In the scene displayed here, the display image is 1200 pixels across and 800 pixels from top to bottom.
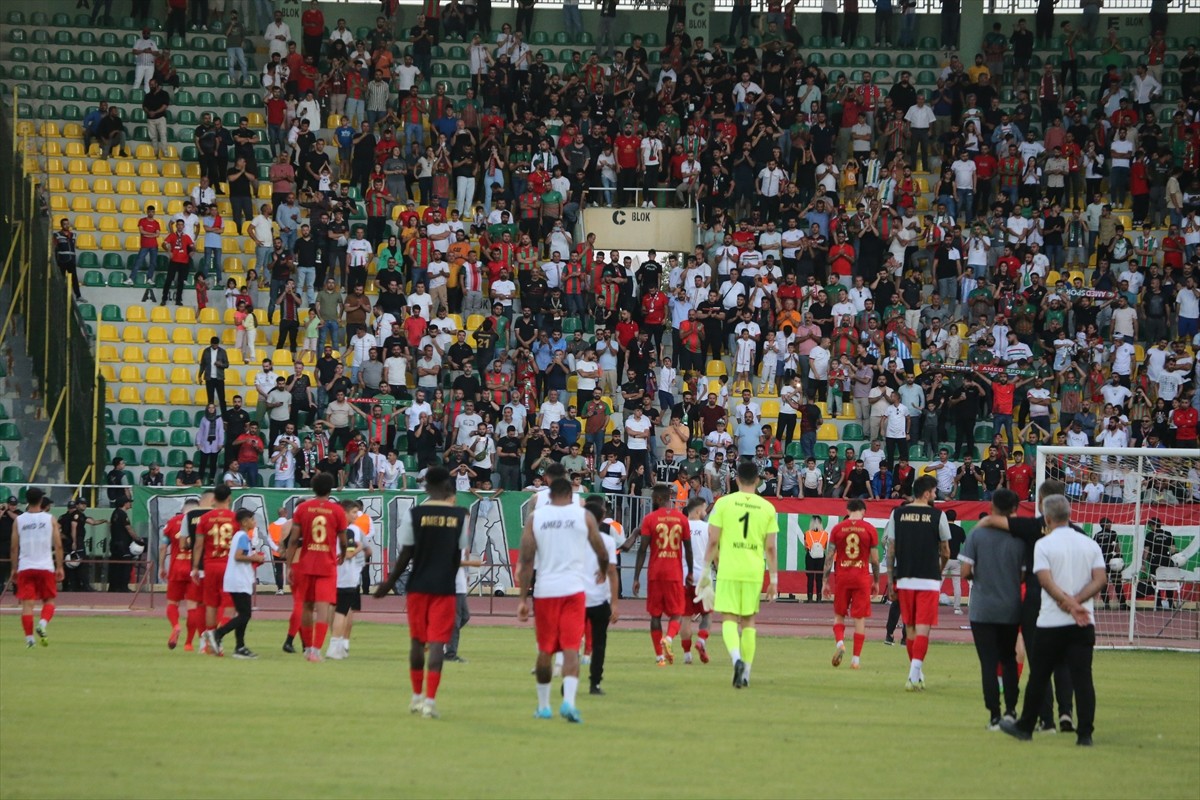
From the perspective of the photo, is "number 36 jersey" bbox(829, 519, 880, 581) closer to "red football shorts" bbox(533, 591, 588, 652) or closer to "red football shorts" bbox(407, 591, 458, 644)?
"red football shorts" bbox(533, 591, 588, 652)

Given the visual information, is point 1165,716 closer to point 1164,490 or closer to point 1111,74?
point 1164,490

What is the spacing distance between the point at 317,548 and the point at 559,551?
5871 mm

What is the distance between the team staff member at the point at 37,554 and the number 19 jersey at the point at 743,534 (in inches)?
352

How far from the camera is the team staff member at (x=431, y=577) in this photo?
1376 cm

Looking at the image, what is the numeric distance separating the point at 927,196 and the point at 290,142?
15.9 m

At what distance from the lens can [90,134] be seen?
40344 millimetres

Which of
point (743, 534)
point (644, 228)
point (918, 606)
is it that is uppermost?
point (644, 228)

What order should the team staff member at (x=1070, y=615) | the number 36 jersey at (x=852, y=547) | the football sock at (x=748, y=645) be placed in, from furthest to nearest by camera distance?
the number 36 jersey at (x=852, y=547), the football sock at (x=748, y=645), the team staff member at (x=1070, y=615)

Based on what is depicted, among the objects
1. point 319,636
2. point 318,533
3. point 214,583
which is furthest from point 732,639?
point 214,583

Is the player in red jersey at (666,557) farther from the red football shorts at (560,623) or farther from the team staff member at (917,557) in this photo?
the red football shorts at (560,623)

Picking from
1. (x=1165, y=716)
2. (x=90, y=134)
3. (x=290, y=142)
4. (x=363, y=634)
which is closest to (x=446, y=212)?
(x=290, y=142)

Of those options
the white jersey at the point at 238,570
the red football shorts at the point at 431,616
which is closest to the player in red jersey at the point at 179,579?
the white jersey at the point at 238,570

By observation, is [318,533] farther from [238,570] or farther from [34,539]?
[34,539]

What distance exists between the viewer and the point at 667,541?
20.0 metres
